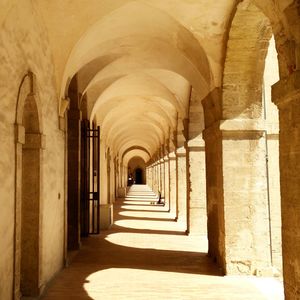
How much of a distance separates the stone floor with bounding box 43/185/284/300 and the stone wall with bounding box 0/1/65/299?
58 cm

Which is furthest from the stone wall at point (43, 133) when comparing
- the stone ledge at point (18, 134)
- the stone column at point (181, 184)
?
the stone column at point (181, 184)

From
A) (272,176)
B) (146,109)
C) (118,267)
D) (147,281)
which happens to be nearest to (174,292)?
(147,281)

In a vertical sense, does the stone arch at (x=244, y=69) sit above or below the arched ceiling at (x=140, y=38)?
below

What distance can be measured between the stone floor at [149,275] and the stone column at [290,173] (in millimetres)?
1808

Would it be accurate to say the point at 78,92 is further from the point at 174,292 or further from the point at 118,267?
the point at 174,292

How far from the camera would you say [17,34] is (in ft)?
16.5

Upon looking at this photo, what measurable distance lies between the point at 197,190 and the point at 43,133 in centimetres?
625

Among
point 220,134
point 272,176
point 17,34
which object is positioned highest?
point 17,34

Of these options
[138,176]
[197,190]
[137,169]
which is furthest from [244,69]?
[138,176]

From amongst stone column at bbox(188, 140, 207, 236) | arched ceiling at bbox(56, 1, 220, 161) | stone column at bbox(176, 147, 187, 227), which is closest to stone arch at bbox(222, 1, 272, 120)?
arched ceiling at bbox(56, 1, 220, 161)

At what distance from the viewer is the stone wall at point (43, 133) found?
455 cm

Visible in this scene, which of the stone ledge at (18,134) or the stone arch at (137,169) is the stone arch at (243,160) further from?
the stone arch at (137,169)

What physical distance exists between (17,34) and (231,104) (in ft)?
13.4

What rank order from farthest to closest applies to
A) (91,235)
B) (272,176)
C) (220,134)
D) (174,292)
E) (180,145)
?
(180,145) < (91,235) < (272,176) < (220,134) < (174,292)
